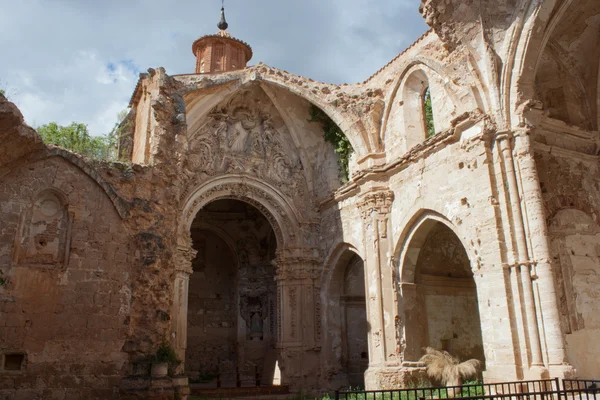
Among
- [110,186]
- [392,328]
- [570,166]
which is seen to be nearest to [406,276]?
[392,328]

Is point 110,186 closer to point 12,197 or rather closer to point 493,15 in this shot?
point 12,197

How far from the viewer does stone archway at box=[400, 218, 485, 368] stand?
11.4 metres

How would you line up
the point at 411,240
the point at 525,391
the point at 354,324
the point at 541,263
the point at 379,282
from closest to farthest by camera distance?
the point at 525,391 → the point at 541,263 → the point at 411,240 → the point at 379,282 → the point at 354,324

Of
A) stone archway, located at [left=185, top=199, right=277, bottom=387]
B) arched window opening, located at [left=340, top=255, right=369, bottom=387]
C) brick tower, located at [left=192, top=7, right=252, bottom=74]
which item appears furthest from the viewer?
brick tower, located at [left=192, top=7, right=252, bottom=74]

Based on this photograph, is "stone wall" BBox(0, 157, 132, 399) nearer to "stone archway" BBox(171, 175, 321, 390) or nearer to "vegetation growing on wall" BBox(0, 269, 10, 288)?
"vegetation growing on wall" BBox(0, 269, 10, 288)

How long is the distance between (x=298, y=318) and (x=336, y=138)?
16.1 feet

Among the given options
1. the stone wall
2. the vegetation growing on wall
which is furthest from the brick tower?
the vegetation growing on wall

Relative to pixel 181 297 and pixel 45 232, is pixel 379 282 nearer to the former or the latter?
pixel 181 297

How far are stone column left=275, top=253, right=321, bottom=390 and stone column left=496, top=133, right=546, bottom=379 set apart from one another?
6.50 m

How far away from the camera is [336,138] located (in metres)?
14.4

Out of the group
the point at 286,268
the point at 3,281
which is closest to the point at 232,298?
the point at 286,268

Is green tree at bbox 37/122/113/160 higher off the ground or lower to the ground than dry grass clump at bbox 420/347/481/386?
higher

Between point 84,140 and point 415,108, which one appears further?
point 415,108

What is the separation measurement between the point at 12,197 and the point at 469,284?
386 inches
